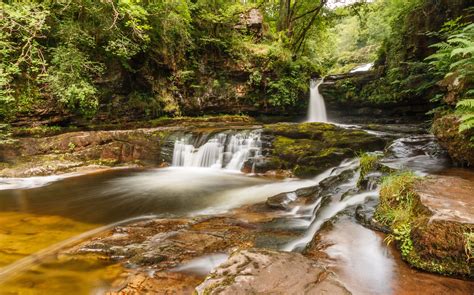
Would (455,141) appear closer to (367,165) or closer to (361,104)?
(367,165)

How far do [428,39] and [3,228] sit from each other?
1341 cm

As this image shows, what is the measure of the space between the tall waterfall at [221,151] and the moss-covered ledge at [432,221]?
5.70 metres

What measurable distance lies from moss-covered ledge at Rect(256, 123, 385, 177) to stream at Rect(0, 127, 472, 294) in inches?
14.5

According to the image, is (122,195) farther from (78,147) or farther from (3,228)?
(78,147)

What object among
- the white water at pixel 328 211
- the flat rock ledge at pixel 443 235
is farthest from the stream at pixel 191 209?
the flat rock ledge at pixel 443 235

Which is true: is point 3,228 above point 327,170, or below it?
below

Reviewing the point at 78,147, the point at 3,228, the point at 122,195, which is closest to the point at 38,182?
the point at 78,147

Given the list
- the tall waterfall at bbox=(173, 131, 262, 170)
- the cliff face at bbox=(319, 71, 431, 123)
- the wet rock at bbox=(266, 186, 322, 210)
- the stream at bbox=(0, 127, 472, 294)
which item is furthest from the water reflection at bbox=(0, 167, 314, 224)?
the cliff face at bbox=(319, 71, 431, 123)

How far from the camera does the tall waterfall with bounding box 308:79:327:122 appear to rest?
46.6 feet

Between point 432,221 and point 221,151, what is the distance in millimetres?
7297

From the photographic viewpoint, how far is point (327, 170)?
7.51 m

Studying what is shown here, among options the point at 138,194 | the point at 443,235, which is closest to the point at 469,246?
the point at 443,235

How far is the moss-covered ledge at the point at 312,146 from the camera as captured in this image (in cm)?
761

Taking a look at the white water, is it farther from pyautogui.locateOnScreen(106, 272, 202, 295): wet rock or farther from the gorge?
pyautogui.locateOnScreen(106, 272, 202, 295): wet rock
